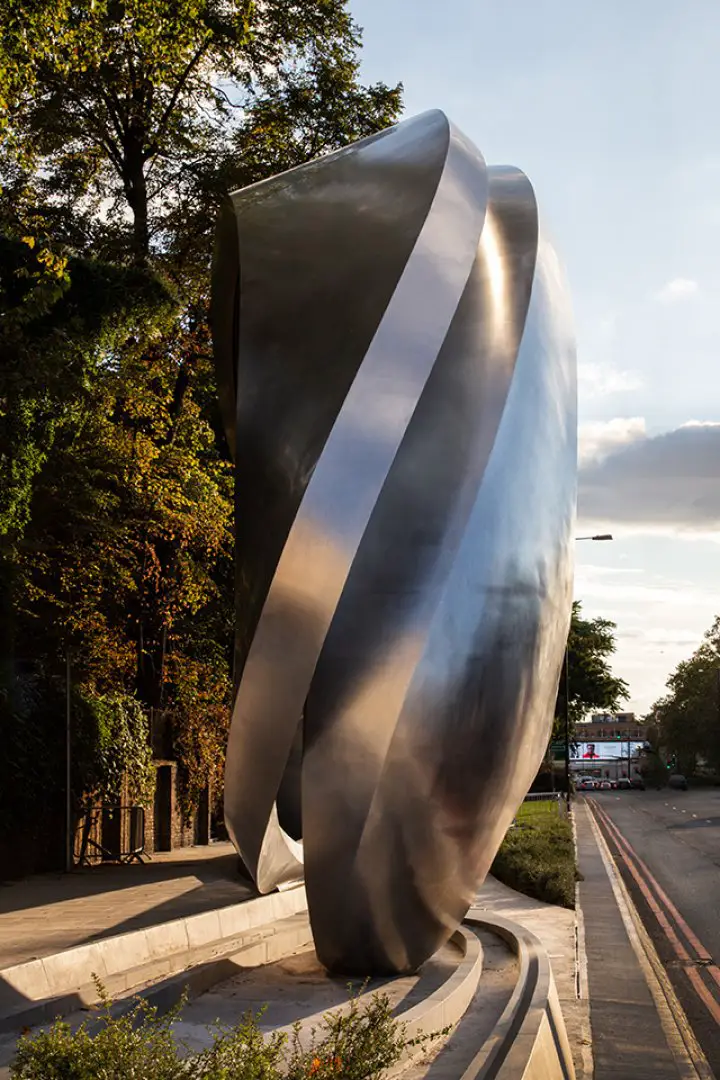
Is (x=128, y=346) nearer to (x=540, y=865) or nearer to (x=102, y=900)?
(x=102, y=900)

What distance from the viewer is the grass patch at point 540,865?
20.7m

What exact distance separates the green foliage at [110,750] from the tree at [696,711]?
82.5 m

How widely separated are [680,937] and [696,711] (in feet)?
319

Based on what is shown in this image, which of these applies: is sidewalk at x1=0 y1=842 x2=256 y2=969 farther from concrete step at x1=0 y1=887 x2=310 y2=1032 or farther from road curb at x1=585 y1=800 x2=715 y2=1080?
road curb at x1=585 y1=800 x2=715 y2=1080

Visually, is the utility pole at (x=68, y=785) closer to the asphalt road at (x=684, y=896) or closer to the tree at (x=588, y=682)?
the asphalt road at (x=684, y=896)

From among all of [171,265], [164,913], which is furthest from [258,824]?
[171,265]

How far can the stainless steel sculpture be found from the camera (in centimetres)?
884

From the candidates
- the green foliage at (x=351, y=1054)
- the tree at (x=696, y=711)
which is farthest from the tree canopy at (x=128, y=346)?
the tree at (x=696, y=711)

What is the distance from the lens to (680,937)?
57.2ft

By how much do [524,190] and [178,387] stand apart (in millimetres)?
15886

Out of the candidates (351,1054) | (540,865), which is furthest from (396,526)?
(540,865)

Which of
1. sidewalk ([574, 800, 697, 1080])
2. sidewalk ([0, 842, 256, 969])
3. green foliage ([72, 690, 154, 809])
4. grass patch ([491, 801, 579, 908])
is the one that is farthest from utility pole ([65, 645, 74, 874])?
sidewalk ([574, 800, 697, 1080])

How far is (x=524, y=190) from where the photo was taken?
11.3 m

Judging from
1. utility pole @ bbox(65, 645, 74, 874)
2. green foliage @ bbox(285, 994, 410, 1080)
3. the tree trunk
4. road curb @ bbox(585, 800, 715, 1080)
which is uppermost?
the tree trunk
